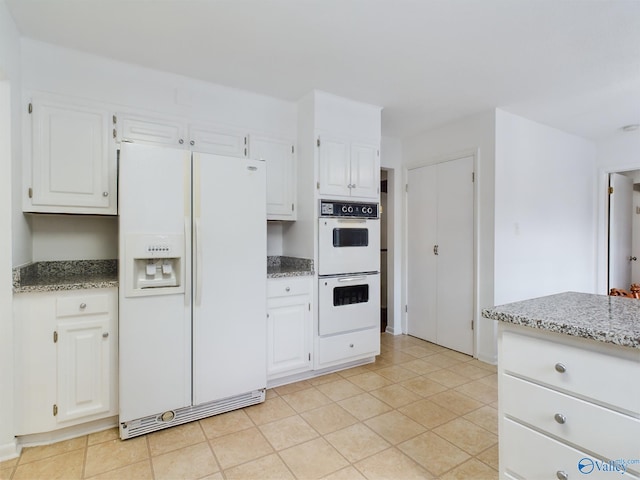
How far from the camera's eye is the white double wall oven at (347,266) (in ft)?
9.56

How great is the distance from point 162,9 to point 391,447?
273cm

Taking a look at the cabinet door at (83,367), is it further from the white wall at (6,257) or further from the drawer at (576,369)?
the drawer at (576,369)

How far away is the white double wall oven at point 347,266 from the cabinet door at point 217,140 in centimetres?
85

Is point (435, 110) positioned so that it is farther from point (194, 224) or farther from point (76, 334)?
point (76, 334)

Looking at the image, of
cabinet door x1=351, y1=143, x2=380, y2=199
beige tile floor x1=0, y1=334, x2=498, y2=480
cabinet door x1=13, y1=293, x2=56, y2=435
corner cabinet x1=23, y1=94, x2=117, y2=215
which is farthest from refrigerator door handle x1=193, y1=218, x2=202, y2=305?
cabinet door x1=351, y1=143, x2=380, y2=199

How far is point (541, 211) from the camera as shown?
363cm

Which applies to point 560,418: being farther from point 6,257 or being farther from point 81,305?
point 6,257

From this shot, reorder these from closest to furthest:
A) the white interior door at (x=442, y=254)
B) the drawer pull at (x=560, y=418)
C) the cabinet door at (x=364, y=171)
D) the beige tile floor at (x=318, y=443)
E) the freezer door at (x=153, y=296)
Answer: the drawer pull at (x=560, y=418) → the beige tile floor at (x=318, y=443) → the freezer door at (x=153, y=296) → the cabinet door at (x=364, y=171) → the white interior door at (x=442, y=254)

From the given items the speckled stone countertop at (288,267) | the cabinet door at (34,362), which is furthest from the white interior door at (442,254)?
the cabinet door at (34,362)

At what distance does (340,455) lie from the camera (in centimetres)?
186

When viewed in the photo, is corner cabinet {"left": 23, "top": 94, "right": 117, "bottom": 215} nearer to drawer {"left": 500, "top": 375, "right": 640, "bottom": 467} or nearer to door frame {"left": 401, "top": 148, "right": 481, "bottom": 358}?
drawer {"left": 500, "top": 375, "right": 640, "bottom": 467}

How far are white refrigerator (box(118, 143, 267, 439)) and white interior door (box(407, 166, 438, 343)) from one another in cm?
213

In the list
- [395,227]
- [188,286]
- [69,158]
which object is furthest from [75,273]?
[395,227]

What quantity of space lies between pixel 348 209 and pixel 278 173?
0.70 meters
